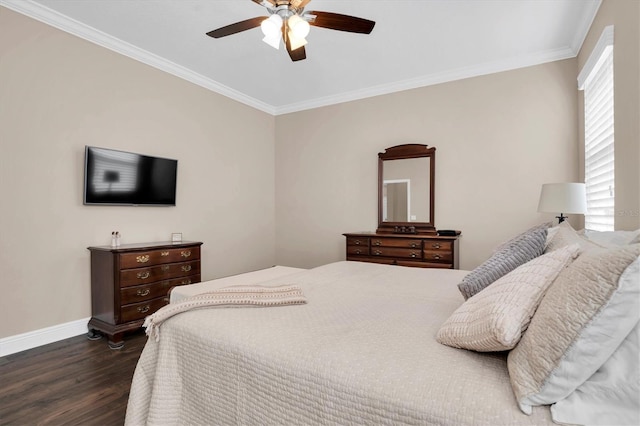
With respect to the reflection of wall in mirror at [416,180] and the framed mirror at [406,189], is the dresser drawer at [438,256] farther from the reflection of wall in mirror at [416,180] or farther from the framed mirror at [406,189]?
the reflection of wall in mirror at [416,180]

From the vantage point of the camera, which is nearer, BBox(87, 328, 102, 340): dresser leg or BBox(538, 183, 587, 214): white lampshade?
BBox(538, 183, 587, 214): white lampshade

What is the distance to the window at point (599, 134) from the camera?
235 cm

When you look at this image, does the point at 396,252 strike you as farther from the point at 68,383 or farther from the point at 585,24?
the point at 68,383

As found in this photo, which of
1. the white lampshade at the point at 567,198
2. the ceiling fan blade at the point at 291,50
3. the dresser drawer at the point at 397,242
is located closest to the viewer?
the ceiling fan blade at the point at 291,50

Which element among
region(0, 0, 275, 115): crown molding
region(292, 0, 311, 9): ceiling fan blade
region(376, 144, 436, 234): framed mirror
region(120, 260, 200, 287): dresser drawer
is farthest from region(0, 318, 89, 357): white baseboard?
region(376, 144, 436, 234): framed mirror

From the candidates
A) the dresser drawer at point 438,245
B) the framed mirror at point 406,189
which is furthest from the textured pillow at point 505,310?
the framed mirror at point 406,189

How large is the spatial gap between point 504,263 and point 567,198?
5.31 feet

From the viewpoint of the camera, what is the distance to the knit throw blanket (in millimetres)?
1506

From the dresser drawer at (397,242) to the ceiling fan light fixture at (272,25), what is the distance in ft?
8.35

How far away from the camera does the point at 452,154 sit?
13.0 feet

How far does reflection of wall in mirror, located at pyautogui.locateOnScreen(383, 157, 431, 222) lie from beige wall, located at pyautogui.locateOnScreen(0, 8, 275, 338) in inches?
97.6

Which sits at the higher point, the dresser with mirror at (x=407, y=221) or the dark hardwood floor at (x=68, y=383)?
the dresser with mirror at (x=407, y=221)

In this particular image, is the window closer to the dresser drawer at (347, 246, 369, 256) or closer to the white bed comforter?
the white bed comforter

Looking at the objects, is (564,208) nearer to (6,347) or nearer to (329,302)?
(329,302)
